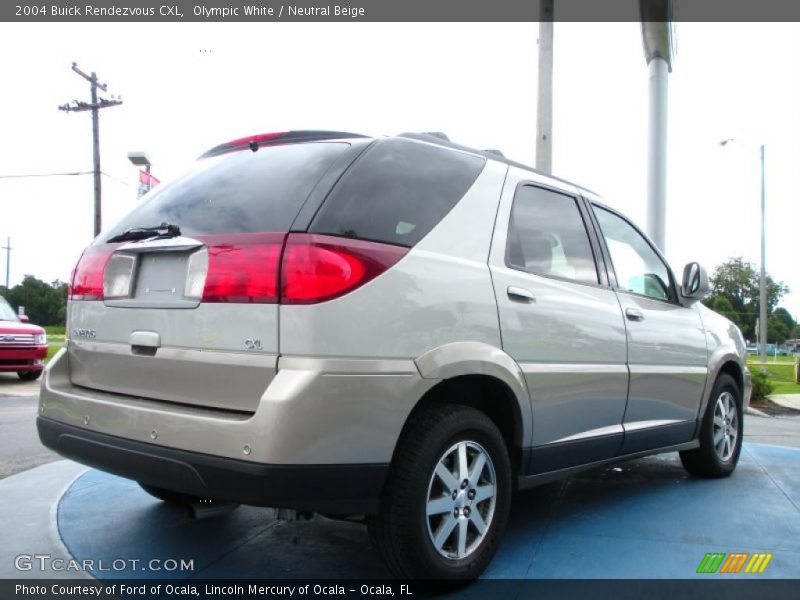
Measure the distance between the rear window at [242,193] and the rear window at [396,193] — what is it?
5.0 inches

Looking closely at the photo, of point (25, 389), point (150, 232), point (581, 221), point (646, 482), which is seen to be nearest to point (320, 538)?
point (150, 232)

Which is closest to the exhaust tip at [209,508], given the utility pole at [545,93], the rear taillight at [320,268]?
the rear taillight at [320,268]

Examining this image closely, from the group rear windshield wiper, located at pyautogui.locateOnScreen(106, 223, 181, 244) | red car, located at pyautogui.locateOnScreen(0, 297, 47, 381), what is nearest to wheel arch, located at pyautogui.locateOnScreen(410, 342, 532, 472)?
rear windshield wiper, located at pyautogui.locateOnScreen(106, 223, 181, 244)

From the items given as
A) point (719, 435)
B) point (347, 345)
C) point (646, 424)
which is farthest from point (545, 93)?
point (347, 345)

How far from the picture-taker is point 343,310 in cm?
233

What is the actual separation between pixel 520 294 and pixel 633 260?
1522mm

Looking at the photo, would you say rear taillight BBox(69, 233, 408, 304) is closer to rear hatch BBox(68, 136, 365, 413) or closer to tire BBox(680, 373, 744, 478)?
rear hatch BBox(68, 136, 365, 413)

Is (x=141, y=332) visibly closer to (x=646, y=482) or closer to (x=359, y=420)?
(x=359, y=420)

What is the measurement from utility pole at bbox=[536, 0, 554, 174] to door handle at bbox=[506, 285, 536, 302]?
656 centimetres

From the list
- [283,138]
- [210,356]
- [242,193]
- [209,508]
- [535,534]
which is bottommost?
[535,534]

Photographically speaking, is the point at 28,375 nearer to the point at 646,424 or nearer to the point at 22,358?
the point at 22,358

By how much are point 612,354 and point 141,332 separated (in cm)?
230

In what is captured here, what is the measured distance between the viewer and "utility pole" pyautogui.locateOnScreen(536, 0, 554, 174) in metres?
9.31

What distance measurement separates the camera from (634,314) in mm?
3875
